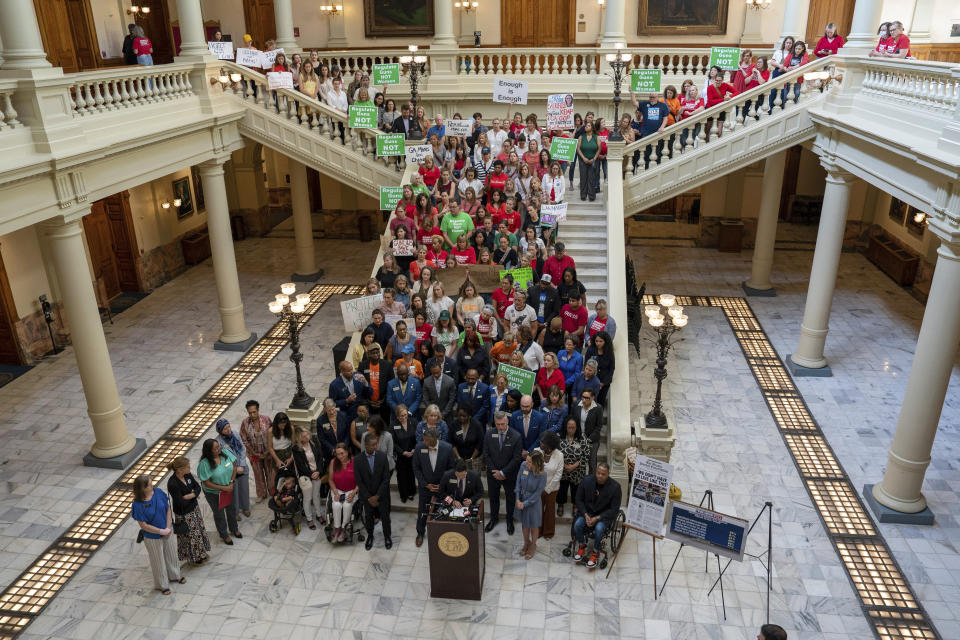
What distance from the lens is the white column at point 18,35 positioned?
30.8 feet

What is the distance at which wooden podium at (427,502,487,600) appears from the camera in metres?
8.35

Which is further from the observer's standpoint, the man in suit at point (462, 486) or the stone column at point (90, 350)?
the stone column at point (90, 350)

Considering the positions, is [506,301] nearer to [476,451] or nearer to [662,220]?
[476,451]

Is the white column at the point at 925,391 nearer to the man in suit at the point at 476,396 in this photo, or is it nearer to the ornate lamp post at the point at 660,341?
the ornate lamp post at the point at 660,341

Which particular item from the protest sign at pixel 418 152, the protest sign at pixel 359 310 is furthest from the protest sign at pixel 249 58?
the protest sign at pixel 359 310

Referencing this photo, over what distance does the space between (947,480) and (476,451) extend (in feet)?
22.1

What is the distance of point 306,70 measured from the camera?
53.3 feet

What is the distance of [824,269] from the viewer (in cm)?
1334

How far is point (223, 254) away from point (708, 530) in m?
10.7

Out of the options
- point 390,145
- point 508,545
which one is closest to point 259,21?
point 390,145

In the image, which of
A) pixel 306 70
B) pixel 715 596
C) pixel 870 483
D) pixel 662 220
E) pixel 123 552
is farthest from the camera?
pixel 662 220

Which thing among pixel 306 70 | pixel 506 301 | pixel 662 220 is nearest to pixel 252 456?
pixel 506 301

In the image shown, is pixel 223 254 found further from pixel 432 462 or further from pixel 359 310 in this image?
pixel 432 462

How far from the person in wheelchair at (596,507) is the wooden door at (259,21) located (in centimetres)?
1824
